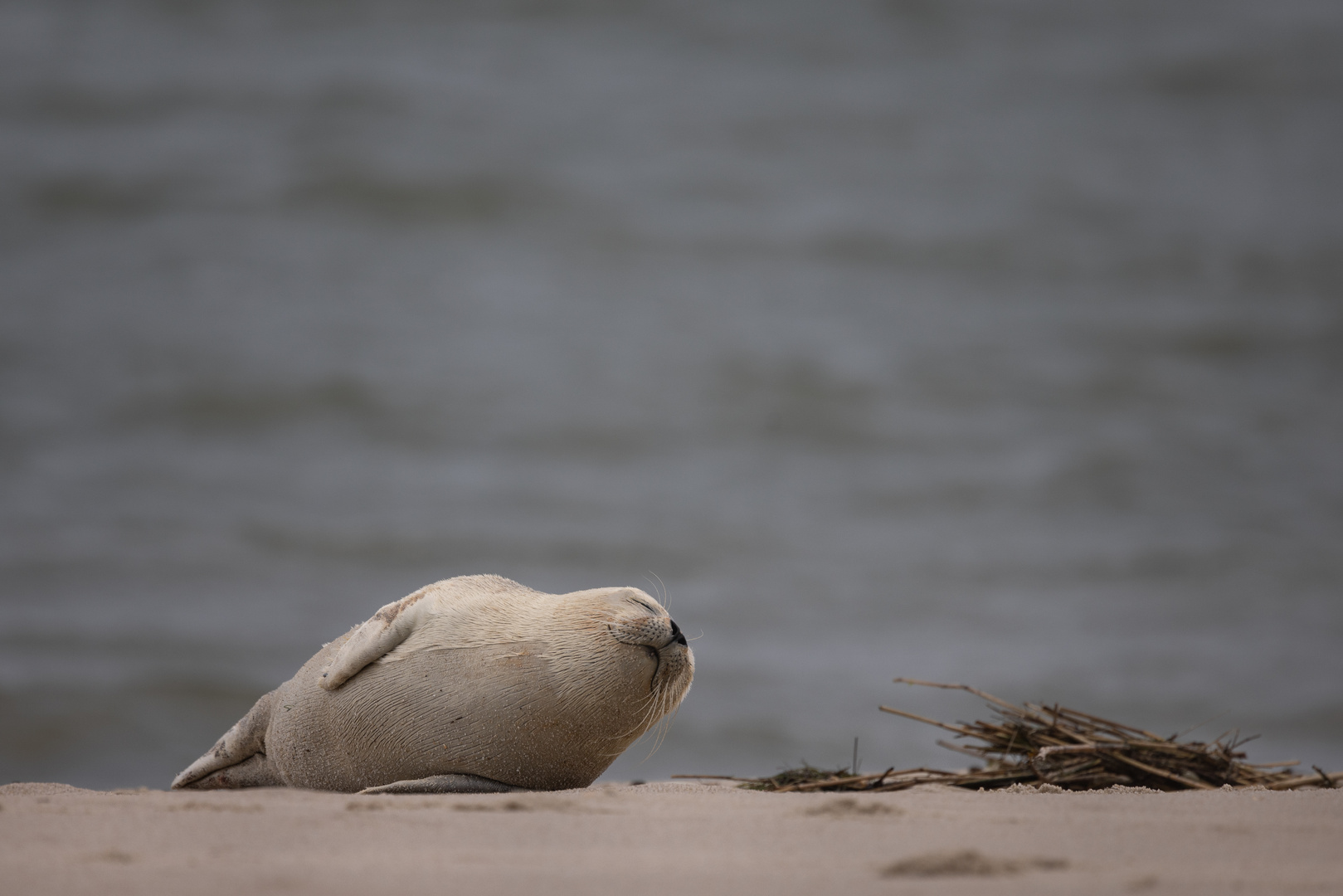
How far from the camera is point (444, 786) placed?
3.57m

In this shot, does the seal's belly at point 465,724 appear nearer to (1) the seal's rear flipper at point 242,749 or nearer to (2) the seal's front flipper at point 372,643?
(2) the seal's front flipper at point 372,643

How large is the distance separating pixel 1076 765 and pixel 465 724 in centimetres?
205

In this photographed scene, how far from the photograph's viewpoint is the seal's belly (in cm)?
364

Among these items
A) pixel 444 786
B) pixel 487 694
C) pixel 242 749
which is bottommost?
pixel 444 786

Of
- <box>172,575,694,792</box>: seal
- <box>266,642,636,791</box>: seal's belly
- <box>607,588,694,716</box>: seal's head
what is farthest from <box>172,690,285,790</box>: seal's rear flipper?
<box>607,588,694,716</box>: seal's head

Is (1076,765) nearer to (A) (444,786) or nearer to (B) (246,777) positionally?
(A) (444,786)

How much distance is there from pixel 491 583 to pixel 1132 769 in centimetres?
231

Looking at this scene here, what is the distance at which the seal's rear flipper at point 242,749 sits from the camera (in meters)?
4.29

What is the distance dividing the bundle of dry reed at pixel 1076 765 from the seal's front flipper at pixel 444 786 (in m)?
0.95

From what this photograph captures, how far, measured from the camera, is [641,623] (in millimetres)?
3682

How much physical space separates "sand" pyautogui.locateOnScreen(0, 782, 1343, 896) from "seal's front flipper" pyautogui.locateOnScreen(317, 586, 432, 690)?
0.72 metres

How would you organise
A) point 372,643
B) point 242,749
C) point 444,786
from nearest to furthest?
point 444,786, point 372,643, point 242,749

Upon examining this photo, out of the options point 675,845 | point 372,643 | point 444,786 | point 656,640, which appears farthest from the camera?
point 372,643

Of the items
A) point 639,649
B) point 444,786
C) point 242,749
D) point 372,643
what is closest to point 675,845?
point 639,649
